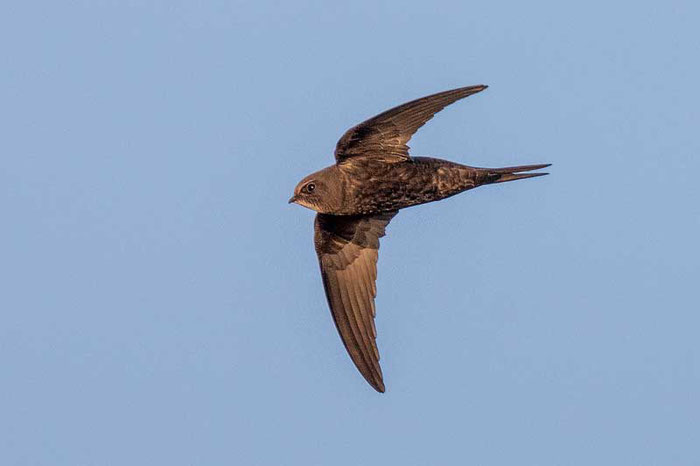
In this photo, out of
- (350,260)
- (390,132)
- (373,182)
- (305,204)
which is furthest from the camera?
(350,260)

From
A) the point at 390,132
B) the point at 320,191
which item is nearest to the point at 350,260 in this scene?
the point at 320,191

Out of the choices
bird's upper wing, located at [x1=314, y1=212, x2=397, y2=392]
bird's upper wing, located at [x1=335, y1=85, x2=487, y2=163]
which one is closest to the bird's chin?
bird's upper wing, located at [x1=335, y1=85, x2=487, y2=163]

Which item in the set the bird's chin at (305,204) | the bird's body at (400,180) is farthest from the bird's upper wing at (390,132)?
the bird's chin at (305,204)

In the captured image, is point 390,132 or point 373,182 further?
point 373,182

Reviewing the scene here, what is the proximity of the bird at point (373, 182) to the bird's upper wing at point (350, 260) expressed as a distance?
0.01 meters

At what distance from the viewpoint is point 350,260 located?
16672mm

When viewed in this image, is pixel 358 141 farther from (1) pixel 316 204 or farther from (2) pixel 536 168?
(2) pixel 536 168

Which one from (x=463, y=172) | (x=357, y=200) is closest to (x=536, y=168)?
(x=463, y=172)

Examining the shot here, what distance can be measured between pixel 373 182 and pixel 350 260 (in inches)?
58.3

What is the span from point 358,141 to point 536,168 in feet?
5.63

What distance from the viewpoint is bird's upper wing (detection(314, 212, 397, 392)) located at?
1648cm

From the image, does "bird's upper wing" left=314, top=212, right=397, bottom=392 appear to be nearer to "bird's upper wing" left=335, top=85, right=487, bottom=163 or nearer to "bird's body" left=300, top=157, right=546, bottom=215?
"bird's body" left=300, top=157, right=546, bottom=215

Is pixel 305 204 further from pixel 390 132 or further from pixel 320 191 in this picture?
pixel 390 132

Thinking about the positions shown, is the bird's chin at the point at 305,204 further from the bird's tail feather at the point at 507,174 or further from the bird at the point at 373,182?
the bird's tail feather at the point at 507,174
